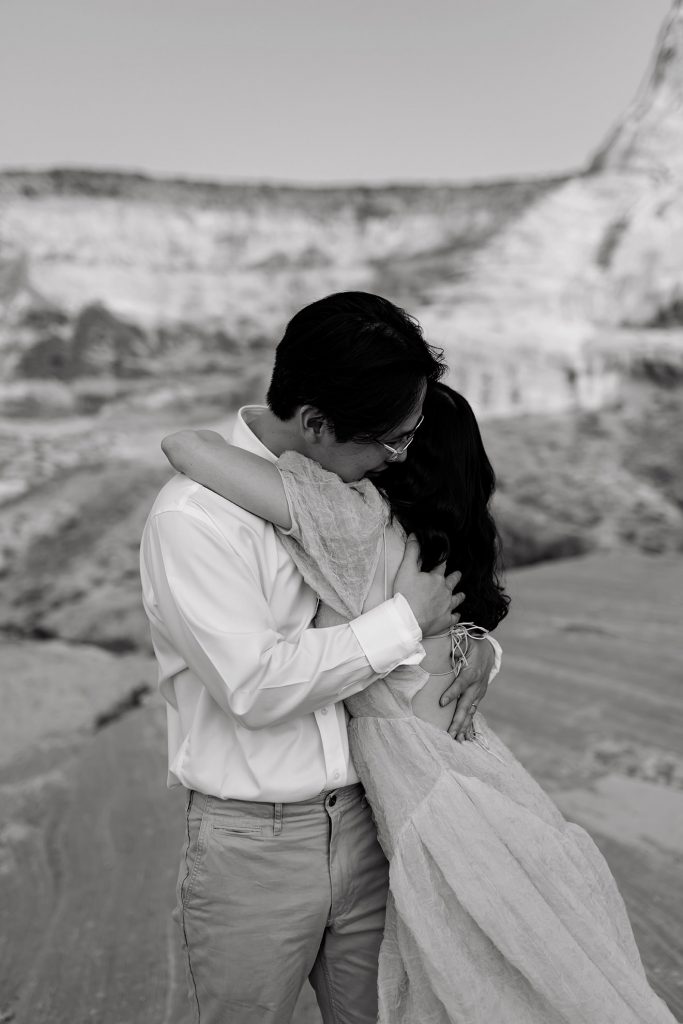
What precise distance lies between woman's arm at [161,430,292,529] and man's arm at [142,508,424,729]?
68mm

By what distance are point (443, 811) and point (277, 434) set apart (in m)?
0.57

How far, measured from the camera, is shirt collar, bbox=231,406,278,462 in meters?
1.27

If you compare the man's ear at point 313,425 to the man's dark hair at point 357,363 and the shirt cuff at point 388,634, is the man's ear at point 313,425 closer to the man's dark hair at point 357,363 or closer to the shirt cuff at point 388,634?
the man's dark hair at point 357,363

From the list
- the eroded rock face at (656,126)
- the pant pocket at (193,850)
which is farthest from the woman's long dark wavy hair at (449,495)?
the eroded rock face at (656,126)

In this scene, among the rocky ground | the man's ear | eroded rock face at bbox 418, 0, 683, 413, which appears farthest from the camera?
eroded rock face at bbox 418, 0, 683, 413

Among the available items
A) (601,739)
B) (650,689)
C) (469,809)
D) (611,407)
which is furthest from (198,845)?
(611,407)

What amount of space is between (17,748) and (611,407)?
6.40m

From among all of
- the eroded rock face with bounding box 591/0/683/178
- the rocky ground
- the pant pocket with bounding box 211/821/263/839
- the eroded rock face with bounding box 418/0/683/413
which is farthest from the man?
the eroded rock face with bounding box 591/0/683/178

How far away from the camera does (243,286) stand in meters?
9.48

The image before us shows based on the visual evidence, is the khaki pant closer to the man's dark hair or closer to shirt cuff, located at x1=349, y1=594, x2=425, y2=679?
shirt cuff, located at x1=349, y1=594, x2=425, y2=679

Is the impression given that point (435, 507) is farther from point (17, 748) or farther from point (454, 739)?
point (17, 748)

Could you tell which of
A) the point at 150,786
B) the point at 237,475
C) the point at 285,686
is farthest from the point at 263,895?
the point at 150,786

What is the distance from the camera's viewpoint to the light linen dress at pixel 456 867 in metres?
1.08

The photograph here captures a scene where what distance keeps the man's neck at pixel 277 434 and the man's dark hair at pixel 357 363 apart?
0.09 m
